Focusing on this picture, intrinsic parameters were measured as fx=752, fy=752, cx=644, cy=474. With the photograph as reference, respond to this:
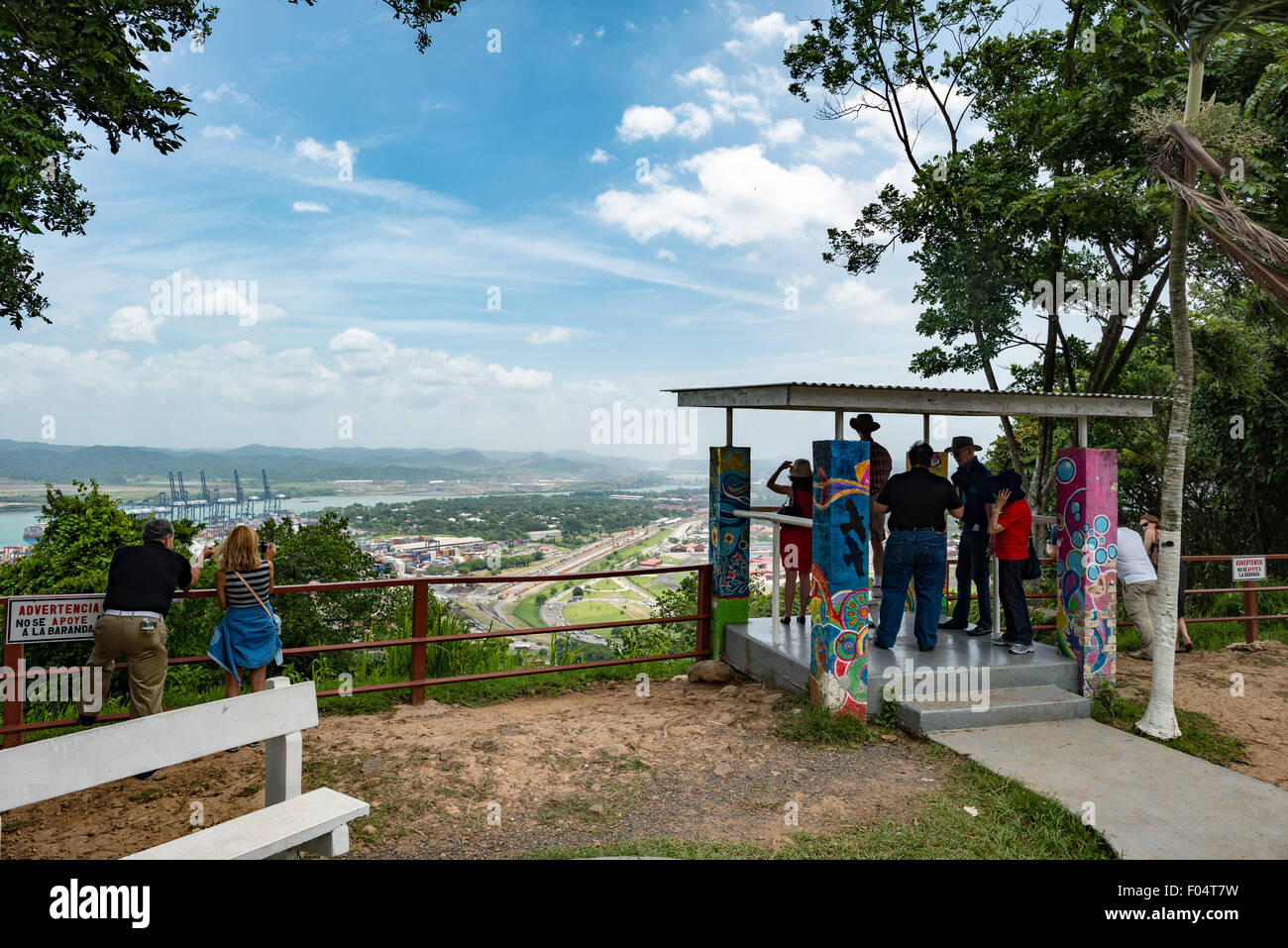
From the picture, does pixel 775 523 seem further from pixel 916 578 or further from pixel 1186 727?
pixel 1186 727

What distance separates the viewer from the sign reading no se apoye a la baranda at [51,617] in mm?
4836

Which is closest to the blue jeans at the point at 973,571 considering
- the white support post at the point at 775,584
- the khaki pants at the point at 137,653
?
the white support post at the point at 775,584

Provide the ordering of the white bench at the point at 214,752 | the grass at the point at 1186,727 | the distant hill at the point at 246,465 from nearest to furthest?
the white bench at the point at 214,752 → the grass at the point at 1186,727 → the distant hill at the point at 246,465

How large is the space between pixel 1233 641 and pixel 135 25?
14.7 m

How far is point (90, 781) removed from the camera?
2.87m

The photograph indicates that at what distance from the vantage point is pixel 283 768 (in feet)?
12.0

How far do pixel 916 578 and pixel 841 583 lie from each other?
1099 millimetres

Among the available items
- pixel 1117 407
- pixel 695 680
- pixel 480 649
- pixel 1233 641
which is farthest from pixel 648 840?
pixel 1233 641

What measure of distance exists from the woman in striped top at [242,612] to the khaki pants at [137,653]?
394 mm

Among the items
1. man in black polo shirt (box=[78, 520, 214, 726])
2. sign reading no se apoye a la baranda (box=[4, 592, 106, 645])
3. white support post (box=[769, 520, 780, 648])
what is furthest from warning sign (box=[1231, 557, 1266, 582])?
sign reading no se apoye a la baranda (box=[4, 592, 106, 645])

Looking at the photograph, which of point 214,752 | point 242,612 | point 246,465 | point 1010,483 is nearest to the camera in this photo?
point 214,752

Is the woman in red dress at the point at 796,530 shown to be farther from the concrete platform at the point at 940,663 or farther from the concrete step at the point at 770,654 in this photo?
the concrete platform at the point at 940,663

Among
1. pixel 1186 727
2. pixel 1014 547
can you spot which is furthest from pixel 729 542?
pixel 1186 727

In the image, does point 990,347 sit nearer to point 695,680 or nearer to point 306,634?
point 695,680
